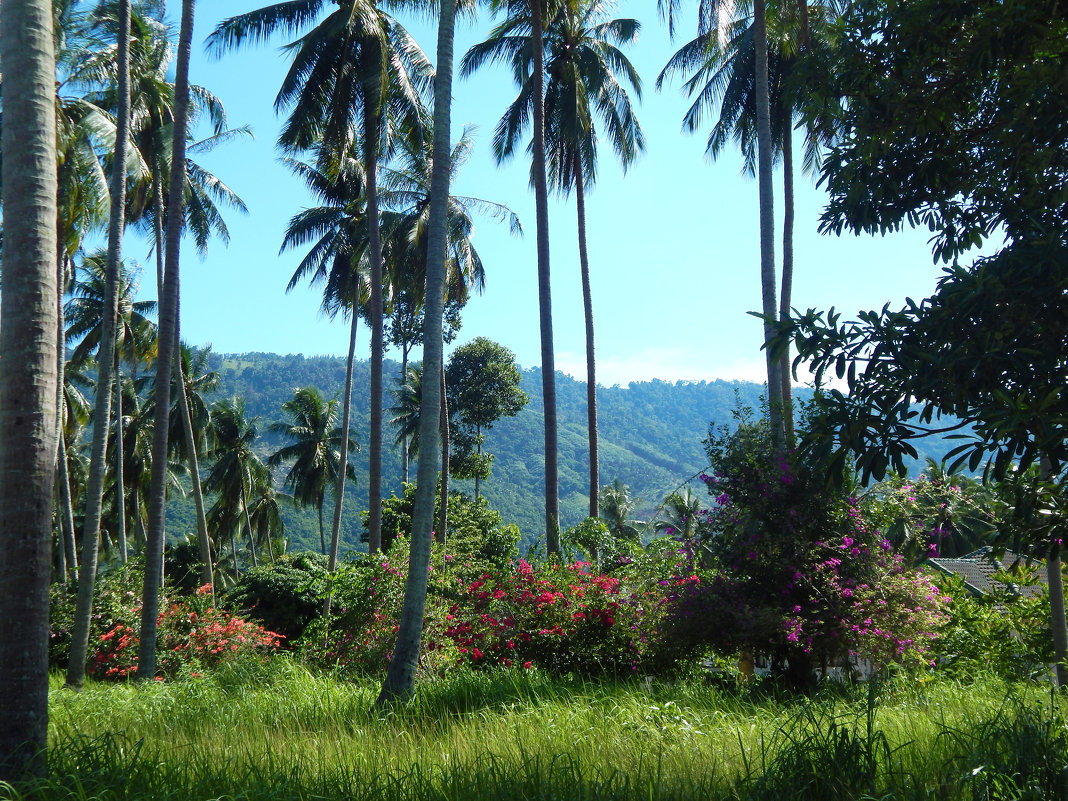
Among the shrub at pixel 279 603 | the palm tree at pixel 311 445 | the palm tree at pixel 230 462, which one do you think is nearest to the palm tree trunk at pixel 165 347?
the shrub at pixel 279 603

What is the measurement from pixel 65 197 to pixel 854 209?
14407 millimetres

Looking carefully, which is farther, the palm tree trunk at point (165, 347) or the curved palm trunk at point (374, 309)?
the curved palm trunk at point (374, 309)

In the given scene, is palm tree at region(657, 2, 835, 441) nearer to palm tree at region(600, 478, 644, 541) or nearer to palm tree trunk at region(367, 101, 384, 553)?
palm tree trunk at region(367, 101, 384, 553)

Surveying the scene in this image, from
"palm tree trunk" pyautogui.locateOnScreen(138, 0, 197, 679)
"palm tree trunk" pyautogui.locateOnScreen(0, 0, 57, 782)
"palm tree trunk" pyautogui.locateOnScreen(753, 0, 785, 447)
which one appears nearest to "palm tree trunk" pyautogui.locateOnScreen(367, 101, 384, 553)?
"palm tree trunk" pyautogui.locateOnScreen(138, 0, 197, 679)

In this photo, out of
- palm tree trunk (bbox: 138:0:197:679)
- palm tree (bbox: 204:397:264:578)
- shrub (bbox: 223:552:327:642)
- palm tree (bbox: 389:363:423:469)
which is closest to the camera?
palm tree trunk (bbox: 138:0:197:679)

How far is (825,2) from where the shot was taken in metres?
15.5

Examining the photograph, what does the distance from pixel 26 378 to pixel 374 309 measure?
12.9 metres

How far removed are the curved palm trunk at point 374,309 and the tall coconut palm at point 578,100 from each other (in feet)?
12.8

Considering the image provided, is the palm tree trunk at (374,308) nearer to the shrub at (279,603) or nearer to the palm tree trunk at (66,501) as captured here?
the shrub at (279,603)

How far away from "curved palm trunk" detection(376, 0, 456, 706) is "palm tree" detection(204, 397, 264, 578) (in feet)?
90.3

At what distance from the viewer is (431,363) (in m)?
8.92

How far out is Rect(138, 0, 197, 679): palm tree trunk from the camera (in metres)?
11.5

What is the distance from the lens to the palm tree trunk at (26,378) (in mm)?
4801

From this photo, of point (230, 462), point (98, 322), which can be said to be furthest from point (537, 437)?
point (98, 322)
